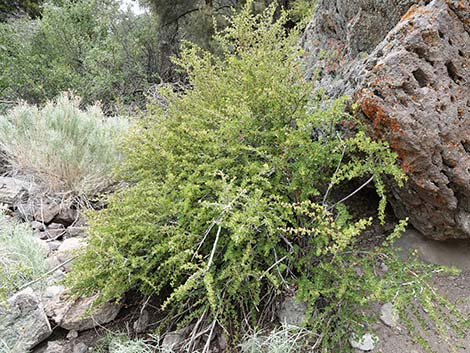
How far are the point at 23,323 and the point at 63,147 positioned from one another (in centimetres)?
204

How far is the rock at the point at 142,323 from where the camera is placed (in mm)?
1637

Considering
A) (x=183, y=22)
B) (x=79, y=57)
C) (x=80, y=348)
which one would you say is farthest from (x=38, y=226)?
(x=183, y=22)

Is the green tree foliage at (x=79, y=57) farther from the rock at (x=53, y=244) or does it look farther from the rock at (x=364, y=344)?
the rock at (x=364, y=344)

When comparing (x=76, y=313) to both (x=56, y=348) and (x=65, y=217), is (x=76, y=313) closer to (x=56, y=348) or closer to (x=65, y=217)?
(x=56, y=348)

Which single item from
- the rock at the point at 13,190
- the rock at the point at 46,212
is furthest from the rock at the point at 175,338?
the rock at the point at 13,190

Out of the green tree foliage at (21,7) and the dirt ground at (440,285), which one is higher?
the green tree foliage at (21,7)

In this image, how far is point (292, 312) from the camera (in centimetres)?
153

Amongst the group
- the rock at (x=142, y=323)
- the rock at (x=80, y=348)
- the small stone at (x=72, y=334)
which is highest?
the small stone at (x=72, y=334)

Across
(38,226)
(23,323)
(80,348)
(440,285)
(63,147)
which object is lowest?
(440,285)

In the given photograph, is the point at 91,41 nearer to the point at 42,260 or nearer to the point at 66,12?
the point at 66,12

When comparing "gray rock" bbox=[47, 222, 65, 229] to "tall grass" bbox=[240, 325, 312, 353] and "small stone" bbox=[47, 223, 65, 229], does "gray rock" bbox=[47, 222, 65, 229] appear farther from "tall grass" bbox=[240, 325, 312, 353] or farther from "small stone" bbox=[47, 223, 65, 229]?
"tall grass" bbox=[240, 325, 312, 353]

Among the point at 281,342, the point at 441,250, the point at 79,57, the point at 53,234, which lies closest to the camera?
the point at 281,342

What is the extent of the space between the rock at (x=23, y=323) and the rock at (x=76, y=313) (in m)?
0.06

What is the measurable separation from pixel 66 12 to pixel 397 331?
7.59 m
